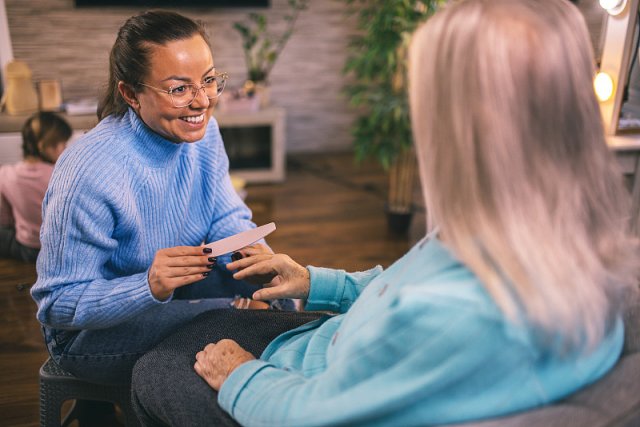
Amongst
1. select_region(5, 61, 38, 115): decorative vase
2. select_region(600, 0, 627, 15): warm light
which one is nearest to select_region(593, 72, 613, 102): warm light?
select_region(600, 0, 627, 15): warm light

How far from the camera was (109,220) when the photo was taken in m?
1.18

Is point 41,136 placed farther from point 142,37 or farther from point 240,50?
point 240,50

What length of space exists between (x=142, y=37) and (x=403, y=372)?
862 mm

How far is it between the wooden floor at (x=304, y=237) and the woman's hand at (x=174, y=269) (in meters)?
0.40

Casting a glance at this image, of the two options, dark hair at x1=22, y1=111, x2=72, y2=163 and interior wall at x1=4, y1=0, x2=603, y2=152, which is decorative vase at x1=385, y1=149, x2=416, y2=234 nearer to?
interior wall at x1=4, y1=0, x2=603, y2=152

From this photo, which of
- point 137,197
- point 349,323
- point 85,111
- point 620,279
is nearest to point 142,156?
point 137,197

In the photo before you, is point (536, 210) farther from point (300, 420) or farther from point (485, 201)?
point (300, 420)

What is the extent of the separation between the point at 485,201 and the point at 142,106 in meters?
0.81

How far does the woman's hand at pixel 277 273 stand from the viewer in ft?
3.67

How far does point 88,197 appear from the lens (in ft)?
3.74

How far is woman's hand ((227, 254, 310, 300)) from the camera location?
3.67 feet

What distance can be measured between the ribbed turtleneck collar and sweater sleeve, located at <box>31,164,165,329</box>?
153 mm

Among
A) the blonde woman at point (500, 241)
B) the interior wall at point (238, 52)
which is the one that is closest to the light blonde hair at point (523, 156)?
the blonde woman at point (500, 241)

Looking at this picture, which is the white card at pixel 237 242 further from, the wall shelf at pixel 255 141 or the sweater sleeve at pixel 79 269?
the wall shelf at pixel 255 141
